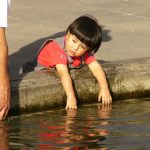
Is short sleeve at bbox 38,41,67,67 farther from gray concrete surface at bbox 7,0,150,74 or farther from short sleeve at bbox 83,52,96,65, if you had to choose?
gray concrete surface at bbox 7,0,150,74

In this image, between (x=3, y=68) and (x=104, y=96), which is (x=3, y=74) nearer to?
(x=3, y=68)

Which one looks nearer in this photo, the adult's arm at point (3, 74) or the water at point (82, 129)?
the water at point (82, 129)

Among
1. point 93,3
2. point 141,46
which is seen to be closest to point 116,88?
point 141,46

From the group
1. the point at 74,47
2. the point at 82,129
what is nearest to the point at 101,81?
the point at 74,47

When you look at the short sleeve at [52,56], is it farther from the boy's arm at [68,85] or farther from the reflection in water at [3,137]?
the reflection in water at [3,137]

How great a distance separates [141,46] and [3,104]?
351cm

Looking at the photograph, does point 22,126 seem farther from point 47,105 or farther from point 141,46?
point 141,46

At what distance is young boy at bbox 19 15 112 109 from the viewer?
7824 millimetres

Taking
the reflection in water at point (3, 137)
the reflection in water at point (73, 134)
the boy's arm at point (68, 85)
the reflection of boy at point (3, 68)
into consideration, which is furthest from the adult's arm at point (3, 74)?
the boy's arm at point (68, 85)

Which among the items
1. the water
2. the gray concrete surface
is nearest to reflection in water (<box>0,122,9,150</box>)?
the water

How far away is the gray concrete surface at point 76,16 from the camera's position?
380 inches

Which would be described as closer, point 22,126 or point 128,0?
point 22,126

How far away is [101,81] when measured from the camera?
26.0ft

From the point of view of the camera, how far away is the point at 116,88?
8.23m
